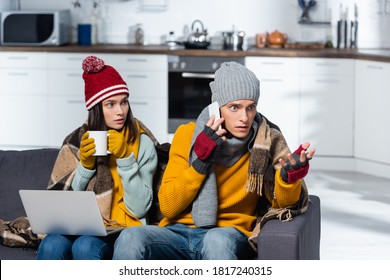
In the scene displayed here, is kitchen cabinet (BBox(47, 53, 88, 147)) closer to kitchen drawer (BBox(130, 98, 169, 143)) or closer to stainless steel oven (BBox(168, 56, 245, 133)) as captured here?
kitchen drawer (BBox(130, 98, 169, 143))

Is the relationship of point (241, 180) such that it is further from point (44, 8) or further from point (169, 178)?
point (44, 8)

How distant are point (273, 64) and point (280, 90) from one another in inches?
8.4

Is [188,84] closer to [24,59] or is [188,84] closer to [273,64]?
[273,64]

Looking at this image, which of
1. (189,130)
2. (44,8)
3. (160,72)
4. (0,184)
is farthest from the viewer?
(44,8)

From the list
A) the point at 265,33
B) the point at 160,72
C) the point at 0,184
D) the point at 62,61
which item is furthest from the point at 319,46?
the point at 0,184

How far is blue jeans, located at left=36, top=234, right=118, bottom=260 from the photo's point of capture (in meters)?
3.60

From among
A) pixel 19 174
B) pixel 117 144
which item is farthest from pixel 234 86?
pixel 19 174

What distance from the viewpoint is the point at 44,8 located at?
857cm

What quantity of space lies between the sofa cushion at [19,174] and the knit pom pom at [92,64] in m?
0.51

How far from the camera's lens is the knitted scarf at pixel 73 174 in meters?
3.87

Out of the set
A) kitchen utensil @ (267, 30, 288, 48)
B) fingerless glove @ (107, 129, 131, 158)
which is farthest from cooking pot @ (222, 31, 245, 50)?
fingerless glove @ (107, 129, 131, 158)

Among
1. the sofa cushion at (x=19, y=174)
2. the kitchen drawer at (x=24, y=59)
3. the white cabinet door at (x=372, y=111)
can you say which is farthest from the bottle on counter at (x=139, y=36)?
the sofa cushion at (x=19, y=174)

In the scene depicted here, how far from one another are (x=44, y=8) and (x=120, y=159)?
5.01 metres

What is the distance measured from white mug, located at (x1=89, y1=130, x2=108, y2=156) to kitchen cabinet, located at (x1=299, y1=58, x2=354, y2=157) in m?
4.21
